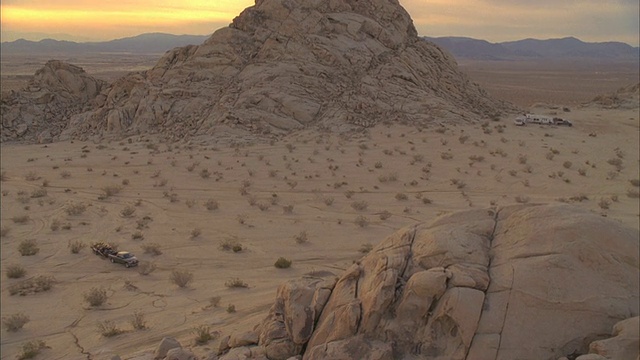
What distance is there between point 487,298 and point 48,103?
1414 inches

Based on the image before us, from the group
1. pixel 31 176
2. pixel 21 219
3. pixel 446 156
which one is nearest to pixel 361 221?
pixel 446 156

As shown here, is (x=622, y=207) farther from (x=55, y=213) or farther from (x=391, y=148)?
(x=55, y=213)

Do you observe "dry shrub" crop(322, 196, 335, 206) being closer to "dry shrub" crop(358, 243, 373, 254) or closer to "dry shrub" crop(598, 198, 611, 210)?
"dry shrub" crop(358, 243, 373, 254)

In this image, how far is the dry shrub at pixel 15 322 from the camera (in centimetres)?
1065

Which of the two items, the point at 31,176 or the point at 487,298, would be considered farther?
the point at 31,176

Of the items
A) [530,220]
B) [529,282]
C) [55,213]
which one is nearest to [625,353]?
[529,282]

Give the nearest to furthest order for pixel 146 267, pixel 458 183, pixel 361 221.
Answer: pixel 146 267 < pixel 361 221 < pixel 458 183

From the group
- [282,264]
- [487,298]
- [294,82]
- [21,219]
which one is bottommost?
[21,219]

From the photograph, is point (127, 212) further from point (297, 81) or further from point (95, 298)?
point (297, 81)

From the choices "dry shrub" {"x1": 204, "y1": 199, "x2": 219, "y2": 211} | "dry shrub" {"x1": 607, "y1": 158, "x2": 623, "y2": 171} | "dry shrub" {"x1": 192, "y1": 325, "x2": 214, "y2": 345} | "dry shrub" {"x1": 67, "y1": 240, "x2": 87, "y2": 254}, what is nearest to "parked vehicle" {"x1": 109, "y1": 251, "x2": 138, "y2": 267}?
"dry shrub" {"x1": 67, "y1": 240, "x2": 87, "y2": 254}

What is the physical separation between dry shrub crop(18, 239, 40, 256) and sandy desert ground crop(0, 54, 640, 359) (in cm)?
21

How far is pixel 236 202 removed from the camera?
63.1 feet

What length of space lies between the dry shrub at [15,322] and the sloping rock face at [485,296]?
619cm

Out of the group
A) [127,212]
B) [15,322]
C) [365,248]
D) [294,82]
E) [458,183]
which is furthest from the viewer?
[294,82]
